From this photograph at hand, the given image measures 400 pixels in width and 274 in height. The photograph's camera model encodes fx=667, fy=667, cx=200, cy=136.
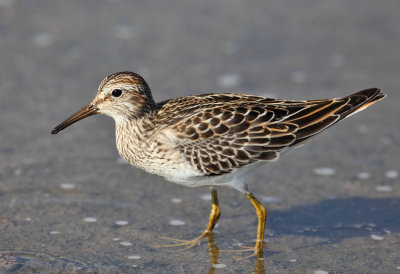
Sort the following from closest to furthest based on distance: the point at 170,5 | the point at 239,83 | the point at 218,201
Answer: the point at 218,201
the point at 239,83
the point at 170,5

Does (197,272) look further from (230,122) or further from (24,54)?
(24,54)

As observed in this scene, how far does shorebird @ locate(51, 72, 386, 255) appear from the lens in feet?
29.4

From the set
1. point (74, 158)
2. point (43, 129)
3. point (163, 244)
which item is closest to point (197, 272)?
point (163, 244)

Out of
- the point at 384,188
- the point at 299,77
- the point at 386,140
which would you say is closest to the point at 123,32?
the point at 299,77

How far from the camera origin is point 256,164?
9.28 metres

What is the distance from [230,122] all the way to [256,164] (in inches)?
29.1

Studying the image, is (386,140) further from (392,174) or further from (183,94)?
(183,94)

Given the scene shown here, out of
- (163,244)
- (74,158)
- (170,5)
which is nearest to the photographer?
(163,244)

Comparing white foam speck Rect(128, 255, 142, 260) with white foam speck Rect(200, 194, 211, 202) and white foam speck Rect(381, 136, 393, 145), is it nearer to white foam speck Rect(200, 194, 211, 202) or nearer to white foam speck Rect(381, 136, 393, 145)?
white foam speck Rect(200, 194, 211, 202)

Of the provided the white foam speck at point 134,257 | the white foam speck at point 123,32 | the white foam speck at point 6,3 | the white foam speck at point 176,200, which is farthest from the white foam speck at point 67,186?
the white foam speck at point 6,3

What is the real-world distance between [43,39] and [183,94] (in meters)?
3.63

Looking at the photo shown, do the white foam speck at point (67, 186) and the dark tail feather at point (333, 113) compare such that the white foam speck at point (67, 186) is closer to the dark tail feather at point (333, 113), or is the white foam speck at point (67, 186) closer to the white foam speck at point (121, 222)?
the white foam speck at point (121, 222)

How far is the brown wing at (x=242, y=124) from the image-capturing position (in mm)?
8977

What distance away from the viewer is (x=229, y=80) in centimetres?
1368
